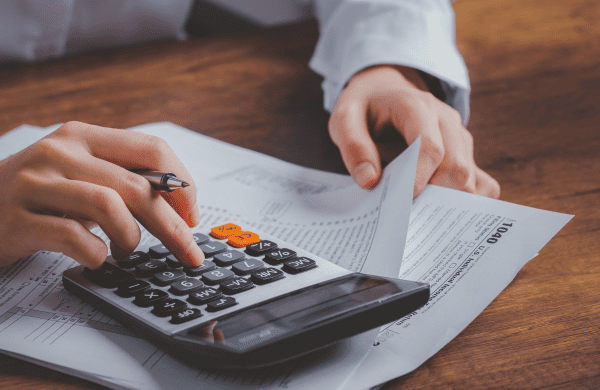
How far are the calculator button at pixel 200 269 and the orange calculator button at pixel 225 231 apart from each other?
0.13ft

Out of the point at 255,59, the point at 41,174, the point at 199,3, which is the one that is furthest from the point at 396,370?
the point at 199,3

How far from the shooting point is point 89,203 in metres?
0.31

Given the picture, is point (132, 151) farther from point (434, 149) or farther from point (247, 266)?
point (434, 149)

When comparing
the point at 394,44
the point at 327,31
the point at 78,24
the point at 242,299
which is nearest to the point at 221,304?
the point at 242,299

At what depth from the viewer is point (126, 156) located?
13.8 inches

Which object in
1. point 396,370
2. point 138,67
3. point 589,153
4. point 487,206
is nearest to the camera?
point 396,370

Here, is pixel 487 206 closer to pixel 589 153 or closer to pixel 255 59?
pixel 589 153

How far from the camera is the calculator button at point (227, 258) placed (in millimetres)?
336

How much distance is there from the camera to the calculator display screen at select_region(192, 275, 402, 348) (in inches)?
9.8

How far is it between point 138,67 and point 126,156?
53 centimetres

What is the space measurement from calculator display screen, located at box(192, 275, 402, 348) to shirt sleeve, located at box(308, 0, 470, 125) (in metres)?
0.35

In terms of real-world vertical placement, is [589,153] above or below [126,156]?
below

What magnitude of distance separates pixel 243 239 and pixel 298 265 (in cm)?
6

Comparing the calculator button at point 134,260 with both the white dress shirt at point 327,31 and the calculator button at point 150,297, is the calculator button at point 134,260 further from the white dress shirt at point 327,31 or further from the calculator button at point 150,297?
the white dress shirt at point 327,31
